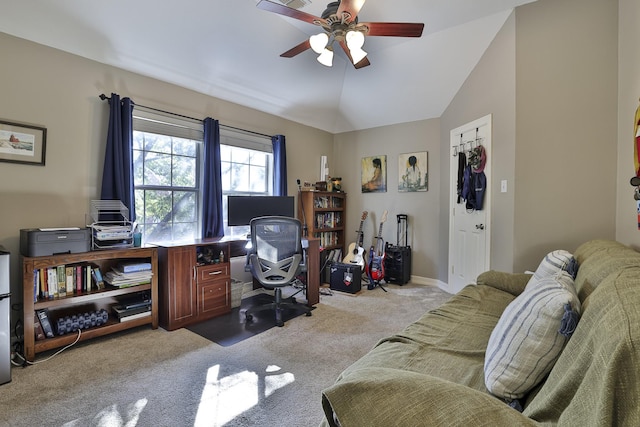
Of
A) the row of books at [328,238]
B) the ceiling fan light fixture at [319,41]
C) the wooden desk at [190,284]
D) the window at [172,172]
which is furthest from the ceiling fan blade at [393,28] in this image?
the row of books at [328,238]

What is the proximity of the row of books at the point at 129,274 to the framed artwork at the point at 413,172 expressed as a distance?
3603 mm

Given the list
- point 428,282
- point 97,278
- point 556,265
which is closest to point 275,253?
point 97,278

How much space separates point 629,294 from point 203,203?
11.6ft

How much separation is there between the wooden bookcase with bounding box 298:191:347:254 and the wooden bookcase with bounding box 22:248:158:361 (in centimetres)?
232

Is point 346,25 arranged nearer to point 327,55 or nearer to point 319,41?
point 319,41

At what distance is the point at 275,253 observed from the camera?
3068mm

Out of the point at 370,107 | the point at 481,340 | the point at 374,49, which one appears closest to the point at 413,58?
the point at 374,49

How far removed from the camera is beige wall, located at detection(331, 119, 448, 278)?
4.53m

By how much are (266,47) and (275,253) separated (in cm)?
230

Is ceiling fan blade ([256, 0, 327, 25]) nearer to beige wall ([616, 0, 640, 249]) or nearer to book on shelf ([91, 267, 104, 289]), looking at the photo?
beige wall ([616, 0, 640, 249])

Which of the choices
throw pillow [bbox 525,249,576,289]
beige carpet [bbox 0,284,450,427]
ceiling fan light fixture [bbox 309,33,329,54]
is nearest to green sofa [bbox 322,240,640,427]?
throw pillow [bbox 525,249,576,289]

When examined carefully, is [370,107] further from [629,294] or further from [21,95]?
[629,294]

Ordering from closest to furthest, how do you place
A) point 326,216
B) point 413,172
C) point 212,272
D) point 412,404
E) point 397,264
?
point 412,404, point 212,272, point 397,264, point 413,172, point 326,216

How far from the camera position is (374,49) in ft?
12.5
